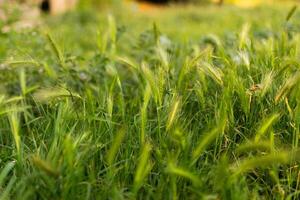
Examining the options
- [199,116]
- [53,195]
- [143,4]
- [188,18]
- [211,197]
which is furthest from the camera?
[143,4]

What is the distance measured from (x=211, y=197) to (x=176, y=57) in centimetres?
161

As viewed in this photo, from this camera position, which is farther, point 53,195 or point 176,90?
point 176,90

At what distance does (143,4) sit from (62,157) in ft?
43.6

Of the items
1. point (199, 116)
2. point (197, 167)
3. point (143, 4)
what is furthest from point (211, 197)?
point (143, 4)

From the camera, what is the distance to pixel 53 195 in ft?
5.13

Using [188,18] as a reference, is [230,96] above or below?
above

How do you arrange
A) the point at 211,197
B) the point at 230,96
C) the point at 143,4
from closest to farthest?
the point at 211,197 < the point at 230,96 < the point at 143,4

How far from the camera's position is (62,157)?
1.64 m

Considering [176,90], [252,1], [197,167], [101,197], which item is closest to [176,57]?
[176,90]

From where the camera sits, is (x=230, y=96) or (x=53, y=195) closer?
(x=53, y=195)

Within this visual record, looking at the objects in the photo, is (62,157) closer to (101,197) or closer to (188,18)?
(101,197)

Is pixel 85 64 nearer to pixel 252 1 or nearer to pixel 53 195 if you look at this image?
pixel 53 195

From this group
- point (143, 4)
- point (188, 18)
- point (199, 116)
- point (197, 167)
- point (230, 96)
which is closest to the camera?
point (197, 167)

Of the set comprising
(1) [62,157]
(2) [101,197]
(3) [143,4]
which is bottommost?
(3) [143,4]
